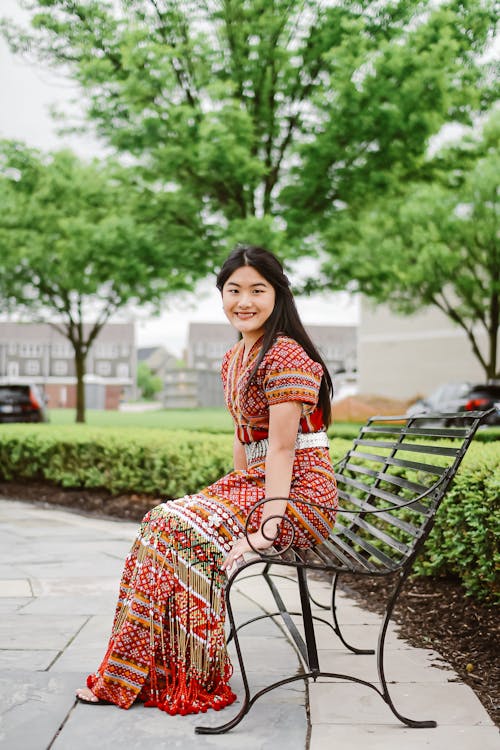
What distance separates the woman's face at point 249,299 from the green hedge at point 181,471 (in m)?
1.69

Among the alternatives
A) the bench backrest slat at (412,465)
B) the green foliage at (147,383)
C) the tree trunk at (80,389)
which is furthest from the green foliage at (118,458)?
the green foliage at (147,383)

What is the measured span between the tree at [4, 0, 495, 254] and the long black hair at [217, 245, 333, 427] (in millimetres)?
9106

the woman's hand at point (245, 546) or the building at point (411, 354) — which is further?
the building at point (411, 354)

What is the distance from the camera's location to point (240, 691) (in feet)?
11.1

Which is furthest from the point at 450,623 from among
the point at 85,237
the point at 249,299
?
the point at 85,237

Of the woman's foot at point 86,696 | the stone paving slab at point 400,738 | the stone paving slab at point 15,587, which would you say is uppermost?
the woman's foot at point 86,696

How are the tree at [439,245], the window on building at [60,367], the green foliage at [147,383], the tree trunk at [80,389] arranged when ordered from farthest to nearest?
the green foliage at [147,383] → the window on building at [60,367] → the tree trunk at [80,389] → the tree at [439,245]

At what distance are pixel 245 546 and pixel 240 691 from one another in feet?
2.44

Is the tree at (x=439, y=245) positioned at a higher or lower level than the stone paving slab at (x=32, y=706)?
higher

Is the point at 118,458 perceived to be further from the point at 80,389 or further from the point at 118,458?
the point at 80,389

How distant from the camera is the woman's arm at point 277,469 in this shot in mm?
3048

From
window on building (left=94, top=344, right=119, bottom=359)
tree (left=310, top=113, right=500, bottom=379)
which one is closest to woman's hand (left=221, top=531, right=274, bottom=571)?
tree (left=310, top=113, right=500, bottom=379)

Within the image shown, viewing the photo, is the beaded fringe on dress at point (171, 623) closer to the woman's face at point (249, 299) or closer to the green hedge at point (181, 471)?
the woman's face at point (249, 299)

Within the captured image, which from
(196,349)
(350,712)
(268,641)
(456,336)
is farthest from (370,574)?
(196,349)
